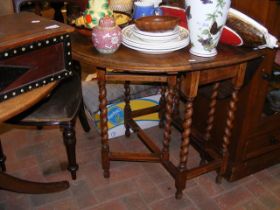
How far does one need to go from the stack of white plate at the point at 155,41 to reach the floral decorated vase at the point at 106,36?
74 mm

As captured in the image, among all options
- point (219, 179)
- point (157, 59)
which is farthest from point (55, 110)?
point (219, 179)

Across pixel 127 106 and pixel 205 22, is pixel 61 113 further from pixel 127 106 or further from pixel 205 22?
pixel 205 22

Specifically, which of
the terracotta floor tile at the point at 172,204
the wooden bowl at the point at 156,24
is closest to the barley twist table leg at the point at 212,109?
the terracotta floor tile at the point at 172,204

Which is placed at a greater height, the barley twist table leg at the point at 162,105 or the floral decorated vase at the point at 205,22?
the floral decorated vase at the point at 205,22

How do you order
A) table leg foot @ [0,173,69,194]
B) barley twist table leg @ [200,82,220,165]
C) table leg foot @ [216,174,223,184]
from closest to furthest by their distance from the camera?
table leg foot @ [0,173,69,194], barley twist table leg @ [200,82,220,165], table leg foot @ [216,174,223,184]

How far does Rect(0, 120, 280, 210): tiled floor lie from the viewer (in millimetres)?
1898

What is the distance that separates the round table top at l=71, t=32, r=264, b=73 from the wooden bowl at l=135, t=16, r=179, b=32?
0.11 metres

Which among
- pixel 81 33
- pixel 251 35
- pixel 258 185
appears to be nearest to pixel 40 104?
pixel 81 33

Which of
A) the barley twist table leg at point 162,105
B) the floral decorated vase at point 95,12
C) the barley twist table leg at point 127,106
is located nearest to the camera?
the floral decorated vase at point 95,12

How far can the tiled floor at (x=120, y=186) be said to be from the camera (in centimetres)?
190

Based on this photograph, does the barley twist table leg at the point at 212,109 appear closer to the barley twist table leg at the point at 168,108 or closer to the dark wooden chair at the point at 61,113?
the barley twist table leg at the point at 168,108

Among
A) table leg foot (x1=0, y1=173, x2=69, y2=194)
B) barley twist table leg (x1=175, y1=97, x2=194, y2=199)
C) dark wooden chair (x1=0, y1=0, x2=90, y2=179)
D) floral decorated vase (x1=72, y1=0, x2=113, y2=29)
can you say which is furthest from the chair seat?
barley twist table leg (x1=175, y1=97, x2=194, y2=199)

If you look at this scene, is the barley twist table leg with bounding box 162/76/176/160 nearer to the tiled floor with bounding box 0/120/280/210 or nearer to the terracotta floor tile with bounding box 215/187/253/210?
the tiled floor with bounding box 0/120/280/210

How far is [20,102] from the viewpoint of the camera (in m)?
1.18
